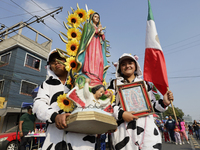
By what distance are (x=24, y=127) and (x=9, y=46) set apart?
32.2 ft

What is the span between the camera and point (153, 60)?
2355mm

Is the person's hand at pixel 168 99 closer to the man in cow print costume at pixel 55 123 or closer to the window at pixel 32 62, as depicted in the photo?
the man in cow print costume at pixel 55 123

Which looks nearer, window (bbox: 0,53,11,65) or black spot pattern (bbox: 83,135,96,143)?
black spot pattern (bbox: 83,135,96,143)

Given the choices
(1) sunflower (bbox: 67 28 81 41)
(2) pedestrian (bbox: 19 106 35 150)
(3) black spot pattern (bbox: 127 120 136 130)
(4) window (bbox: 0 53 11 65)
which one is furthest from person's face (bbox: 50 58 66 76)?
(4) window (bbox: 0 53 11 65)

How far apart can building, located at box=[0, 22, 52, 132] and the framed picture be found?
10.7 m

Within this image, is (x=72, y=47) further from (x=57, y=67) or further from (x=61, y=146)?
(x=61, y=146)

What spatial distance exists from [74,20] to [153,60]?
4.45ft

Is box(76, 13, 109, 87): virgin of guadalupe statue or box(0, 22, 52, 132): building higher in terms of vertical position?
box(0, 22, 52, 132): building

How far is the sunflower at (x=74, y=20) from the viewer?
2.05 m

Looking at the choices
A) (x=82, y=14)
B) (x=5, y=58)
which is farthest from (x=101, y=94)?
(x=5, y=58)

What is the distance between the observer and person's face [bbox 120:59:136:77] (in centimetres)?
213

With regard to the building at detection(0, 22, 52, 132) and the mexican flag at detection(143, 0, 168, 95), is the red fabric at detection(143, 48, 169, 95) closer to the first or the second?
the mexican flag at detection(143, 0, 168, 95)

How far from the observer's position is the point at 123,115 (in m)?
1.73

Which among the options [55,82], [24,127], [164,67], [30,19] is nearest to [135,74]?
[164,67]
